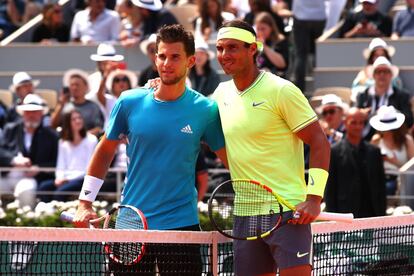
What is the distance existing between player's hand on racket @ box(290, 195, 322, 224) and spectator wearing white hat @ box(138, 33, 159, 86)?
7.70 m

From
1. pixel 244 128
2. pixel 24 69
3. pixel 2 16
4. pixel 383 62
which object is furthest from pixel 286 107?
pixel 2 16

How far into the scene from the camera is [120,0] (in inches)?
699

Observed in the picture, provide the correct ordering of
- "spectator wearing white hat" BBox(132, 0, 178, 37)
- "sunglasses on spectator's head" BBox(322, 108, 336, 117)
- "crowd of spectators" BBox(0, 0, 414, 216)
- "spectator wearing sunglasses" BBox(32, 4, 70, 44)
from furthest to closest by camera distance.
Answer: "spectator wearing sunglasses" BBox(32, 4, 70, 44), "spectator wearing white hat" BBox(132, 0, 178, 37), "sunglasses on spectator's head" BBox(322, 108, 336, 117), "crowd of spectators" BBox(0, 0, 414, 216)

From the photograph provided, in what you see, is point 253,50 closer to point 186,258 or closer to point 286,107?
point 286,107

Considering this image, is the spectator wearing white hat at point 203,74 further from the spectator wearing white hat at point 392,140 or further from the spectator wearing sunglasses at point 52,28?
the spectator wearing sunglasses at point 52,28

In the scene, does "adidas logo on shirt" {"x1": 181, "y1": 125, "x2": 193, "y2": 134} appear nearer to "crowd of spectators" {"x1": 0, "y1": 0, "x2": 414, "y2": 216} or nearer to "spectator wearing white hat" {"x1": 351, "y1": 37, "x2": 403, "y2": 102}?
"crowd of spectators" {"x1": 0, "y1": 0, "x2": 414, "y2": 216}

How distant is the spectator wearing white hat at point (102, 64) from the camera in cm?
1481

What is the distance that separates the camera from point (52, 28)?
17734mm

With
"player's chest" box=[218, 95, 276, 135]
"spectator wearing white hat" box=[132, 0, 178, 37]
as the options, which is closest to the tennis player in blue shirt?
"player's chest" box=[218, 95, 276, 135]

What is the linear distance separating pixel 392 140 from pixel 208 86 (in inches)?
94.4

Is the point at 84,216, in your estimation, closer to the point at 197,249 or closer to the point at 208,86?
the point at 197,249

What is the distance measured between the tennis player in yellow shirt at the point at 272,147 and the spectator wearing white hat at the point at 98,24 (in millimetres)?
10070

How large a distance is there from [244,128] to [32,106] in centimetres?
761

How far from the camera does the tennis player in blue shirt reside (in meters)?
6.95
